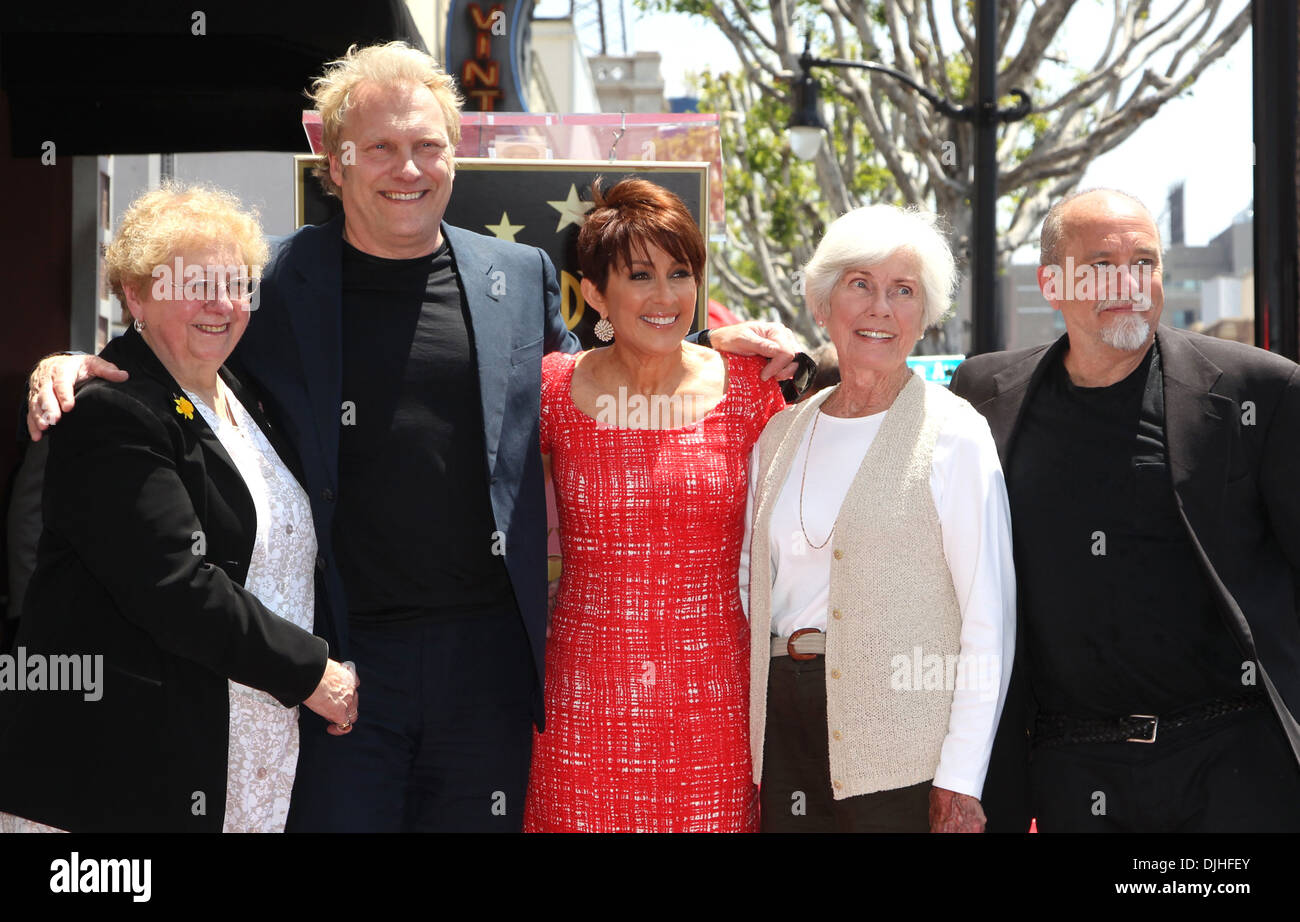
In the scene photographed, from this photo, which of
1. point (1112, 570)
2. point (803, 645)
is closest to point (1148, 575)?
point (1112, 570)

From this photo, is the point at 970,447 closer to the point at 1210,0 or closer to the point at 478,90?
the point at 478,90

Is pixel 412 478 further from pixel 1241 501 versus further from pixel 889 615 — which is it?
pixel 1241 501

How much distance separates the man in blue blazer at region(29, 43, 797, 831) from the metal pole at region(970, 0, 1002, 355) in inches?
263

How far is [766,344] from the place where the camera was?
3.53 metres

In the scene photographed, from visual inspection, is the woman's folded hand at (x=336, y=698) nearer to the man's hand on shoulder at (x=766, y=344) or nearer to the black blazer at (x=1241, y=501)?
the man's hand on shoulder at (x=766, y=344)

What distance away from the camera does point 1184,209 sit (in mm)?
67000

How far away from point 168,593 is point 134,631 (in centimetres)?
17

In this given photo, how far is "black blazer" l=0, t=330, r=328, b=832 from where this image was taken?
8.87 ft

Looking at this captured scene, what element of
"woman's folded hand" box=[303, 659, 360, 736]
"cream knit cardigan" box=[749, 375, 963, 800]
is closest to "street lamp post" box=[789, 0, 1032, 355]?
"cream knit cardigan" box=[749, 375, 963, 800]

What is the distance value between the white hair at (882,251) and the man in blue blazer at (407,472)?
0.79 m

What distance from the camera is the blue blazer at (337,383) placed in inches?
124

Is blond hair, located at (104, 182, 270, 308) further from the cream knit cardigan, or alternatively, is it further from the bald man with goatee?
the bald man with goatee

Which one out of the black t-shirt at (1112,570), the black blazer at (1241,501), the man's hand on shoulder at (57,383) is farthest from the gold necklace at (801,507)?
the man's hand on shoulder at (57,383)
